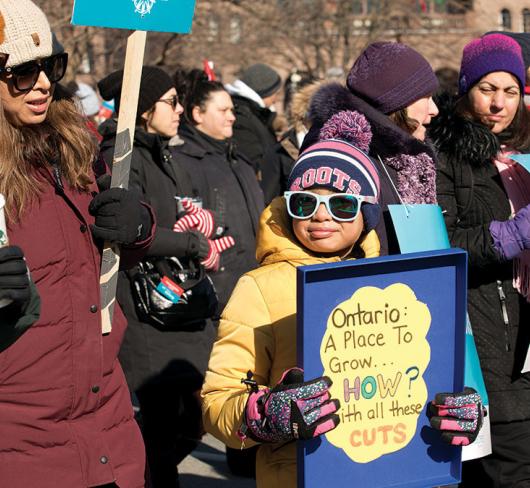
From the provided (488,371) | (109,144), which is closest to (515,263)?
(488,371)

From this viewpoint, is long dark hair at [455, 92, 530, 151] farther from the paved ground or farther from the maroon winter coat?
the paved ground

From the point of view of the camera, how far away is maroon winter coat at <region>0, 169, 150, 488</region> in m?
3.17

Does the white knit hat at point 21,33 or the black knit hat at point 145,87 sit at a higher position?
the black knit hat at point 145,87

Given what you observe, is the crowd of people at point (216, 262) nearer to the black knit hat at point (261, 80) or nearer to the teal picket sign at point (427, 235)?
the teal picket sign at point (427, 235)

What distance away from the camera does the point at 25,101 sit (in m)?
3.21

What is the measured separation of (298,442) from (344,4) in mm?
21431

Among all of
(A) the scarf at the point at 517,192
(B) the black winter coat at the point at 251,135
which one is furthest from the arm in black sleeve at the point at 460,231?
(B) the black winter coat at the point at 251,135

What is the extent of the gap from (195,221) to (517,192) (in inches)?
63.8

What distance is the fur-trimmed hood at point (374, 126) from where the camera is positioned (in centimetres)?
396

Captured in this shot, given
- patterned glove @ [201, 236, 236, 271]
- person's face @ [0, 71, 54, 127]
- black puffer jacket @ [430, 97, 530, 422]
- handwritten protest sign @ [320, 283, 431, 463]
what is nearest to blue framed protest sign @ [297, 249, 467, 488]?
handwritten protest sign @ [320, 283, 431, 463]

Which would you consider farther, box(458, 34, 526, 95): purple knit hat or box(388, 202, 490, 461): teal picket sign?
box(458, 34, 526, 95): purple knit hat

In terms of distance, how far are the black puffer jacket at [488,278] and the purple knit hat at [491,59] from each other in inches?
9.2

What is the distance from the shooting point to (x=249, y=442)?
3.12m

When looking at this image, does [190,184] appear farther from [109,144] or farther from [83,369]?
[83,369]
